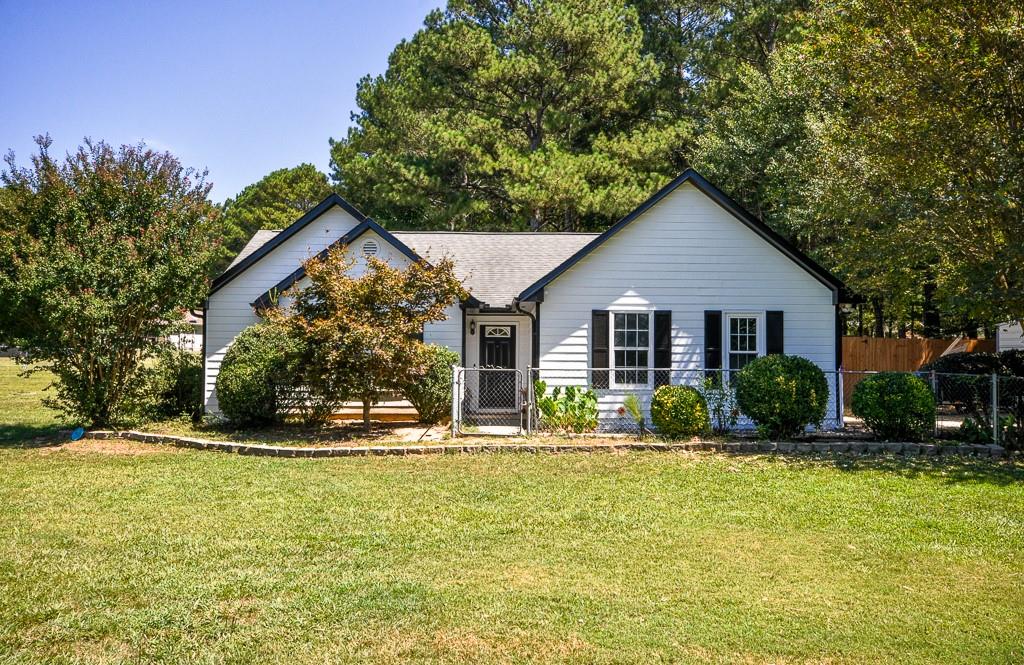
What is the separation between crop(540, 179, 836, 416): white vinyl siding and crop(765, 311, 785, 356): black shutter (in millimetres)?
131

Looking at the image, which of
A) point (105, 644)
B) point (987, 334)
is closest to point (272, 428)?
point (105, 644)

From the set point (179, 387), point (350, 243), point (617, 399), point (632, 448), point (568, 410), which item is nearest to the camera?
point (632, 448)

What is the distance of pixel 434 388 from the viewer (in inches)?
543

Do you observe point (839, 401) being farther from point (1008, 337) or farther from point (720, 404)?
point (1008, 337)

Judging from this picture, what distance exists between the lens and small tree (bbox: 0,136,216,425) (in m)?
12.4

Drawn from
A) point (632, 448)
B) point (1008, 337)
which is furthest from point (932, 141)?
point (1008, 337)

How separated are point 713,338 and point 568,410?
12.0 feet

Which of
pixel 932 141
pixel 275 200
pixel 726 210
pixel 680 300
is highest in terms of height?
pixel 275 200

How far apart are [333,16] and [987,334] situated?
2834 cm

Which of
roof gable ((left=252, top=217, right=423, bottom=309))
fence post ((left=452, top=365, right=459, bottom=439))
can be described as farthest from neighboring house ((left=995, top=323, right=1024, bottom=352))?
roof gable ((left=252, top=217, right=423, bottom=309))

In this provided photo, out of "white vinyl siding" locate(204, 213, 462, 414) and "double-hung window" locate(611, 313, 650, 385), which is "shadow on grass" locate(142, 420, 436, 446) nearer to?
"white vinyl siding" locate(204, 213, 462, 414)

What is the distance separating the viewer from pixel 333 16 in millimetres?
14016

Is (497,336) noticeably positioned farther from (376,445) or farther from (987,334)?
(987,334)

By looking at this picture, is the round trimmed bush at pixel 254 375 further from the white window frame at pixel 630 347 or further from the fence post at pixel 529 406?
the white window frame at pixel 630 347
